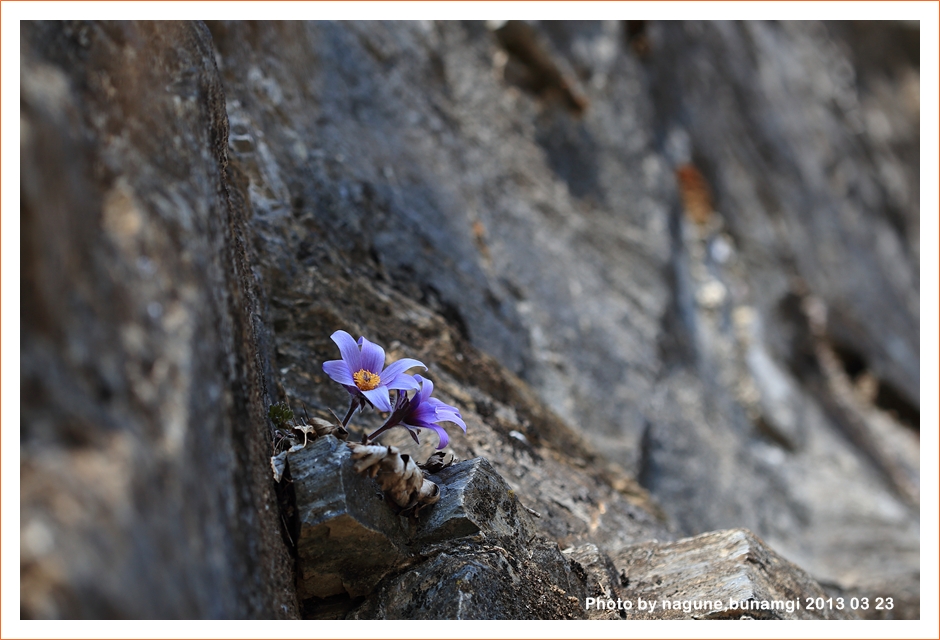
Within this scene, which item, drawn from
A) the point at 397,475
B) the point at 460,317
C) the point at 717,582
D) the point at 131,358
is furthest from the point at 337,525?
the point at 460,317

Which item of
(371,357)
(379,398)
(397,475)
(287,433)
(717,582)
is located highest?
(371,357)

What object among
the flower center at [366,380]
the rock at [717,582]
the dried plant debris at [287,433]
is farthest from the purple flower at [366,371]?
the rock at [717,582]

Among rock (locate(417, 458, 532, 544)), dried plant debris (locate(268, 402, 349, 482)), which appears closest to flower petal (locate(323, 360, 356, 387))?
dried plant debris (locate(268, 402, 349, 482))

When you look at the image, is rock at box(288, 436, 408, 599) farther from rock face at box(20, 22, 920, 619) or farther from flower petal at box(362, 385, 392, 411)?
flower petal at box(362, 385, 392, 411)

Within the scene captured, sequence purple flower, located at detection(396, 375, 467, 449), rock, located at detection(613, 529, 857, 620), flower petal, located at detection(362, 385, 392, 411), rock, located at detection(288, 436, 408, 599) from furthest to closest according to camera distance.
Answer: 1. rock, located at detection(613, 529, 857, 620)
2. purple flower, located at detection(396, 375, 467, 449)
3. flower petal, located at detection(362, 385, 392, 411)
4. rock, located at detection(288, 436, 408, 599)

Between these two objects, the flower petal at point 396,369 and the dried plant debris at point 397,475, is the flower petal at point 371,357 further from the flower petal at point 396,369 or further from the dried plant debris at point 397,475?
the dried plant debris at point 397,475

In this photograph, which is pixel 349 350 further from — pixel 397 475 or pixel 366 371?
pixel 397 475

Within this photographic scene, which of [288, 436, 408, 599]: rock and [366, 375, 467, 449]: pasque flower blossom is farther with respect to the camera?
[366, 375, 467, 449]: pasque flower blossom
